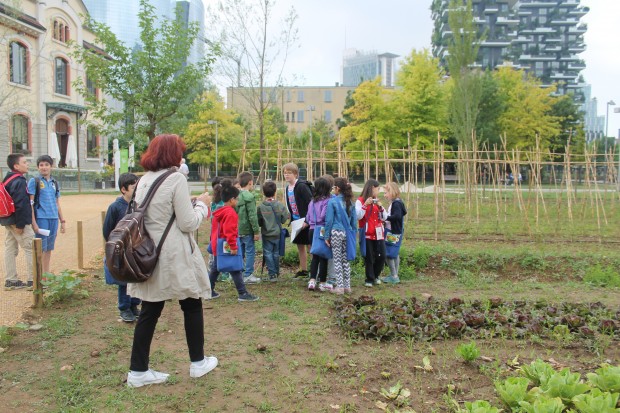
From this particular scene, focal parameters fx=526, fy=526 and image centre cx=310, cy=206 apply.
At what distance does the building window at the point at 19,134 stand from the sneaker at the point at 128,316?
28619 mm

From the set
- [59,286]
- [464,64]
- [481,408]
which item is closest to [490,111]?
[464,64]

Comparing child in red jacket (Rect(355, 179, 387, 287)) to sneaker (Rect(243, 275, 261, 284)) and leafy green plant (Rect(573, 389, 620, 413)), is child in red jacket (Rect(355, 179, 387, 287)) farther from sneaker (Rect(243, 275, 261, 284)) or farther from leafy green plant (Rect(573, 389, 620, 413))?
leafy green plant (Rect(573, 389, 620, 413))

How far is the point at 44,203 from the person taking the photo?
7.12 m

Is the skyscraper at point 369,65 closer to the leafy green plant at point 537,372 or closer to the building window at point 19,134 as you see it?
the building window at point 19,134

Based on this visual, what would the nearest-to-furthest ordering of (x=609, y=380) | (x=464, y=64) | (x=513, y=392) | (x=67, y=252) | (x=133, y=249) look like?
1. (x=513, y=392)
2. (x=609, y=380)
3. (x=133, y=249)
4. (x=67, y=252)
5. (x=464, y=64)

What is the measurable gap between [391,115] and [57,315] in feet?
110

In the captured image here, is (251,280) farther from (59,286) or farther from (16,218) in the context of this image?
(16,218)

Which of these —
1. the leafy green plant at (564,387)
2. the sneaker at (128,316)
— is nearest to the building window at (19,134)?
the sneaker at (128,316)

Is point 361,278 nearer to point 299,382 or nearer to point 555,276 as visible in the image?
point 555,276

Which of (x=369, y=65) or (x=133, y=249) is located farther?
(x=369, y=65)

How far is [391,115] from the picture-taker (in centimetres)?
3725

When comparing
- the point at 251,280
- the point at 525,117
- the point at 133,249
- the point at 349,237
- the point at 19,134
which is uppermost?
the point at 525,117

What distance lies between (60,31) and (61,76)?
2900mm

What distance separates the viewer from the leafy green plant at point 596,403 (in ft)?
10.1
